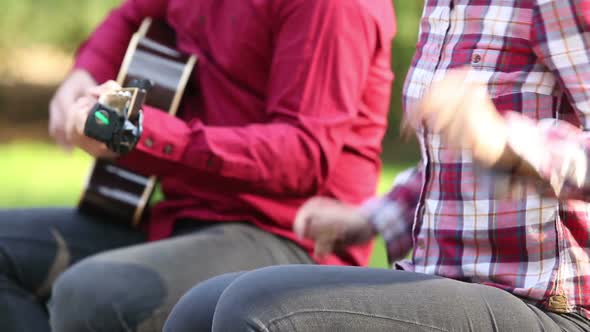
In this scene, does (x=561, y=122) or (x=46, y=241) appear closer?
(x=561, y=122)

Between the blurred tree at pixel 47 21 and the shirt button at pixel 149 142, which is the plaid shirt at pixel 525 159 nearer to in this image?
the shirt button at pixel 149 142

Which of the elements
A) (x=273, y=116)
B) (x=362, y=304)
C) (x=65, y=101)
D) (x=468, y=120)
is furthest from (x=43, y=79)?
(x=468, y=120)

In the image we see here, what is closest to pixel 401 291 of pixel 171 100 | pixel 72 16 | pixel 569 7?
pixel 569 7

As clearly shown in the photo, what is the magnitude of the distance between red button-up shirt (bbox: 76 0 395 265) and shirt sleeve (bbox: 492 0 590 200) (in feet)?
2.73

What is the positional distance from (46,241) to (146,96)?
49cm

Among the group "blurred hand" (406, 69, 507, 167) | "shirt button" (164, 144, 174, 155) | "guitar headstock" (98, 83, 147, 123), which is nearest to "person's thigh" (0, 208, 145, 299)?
"shirt button" (164, 144, 174, 155)

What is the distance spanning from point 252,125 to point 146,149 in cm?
27

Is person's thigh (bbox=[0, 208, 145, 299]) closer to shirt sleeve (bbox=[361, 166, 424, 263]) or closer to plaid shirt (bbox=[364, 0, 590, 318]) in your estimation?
shirt sleeve (bbox=[361, 166, 424, 263])

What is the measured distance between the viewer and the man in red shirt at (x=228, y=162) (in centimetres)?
217

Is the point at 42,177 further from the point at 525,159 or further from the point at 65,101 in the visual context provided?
the point at 525,159

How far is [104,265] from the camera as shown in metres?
2.19

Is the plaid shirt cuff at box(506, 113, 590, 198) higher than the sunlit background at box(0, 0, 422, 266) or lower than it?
higher

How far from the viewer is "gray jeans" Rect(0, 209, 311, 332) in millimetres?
2105

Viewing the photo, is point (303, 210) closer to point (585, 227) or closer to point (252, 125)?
point (252, 125)
